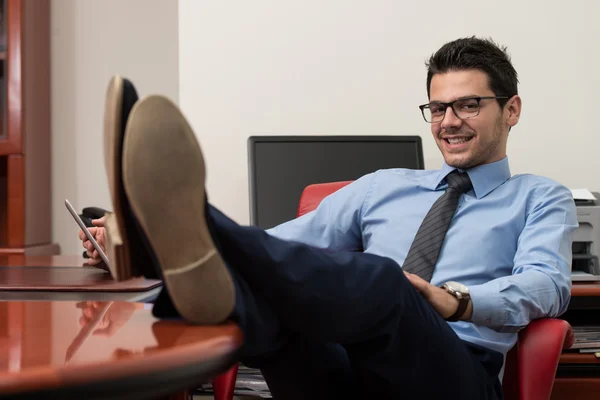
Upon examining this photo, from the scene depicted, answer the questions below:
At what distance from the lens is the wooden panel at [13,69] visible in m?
2.65

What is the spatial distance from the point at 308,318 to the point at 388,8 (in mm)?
1821

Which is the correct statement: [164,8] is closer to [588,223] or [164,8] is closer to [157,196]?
[588,223]

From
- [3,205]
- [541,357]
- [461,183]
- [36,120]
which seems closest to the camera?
[541,357]

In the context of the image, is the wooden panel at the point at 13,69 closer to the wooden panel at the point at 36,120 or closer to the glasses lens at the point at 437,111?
the wooden panel at the point at 36,120

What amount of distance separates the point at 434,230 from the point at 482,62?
45 centimetres

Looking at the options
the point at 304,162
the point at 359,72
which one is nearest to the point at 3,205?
the point at 304,162

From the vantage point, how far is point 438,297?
1.10 m

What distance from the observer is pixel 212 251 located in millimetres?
644

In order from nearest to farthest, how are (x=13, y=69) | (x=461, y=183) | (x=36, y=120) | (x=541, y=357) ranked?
(x=541, y=357), (x=461, y=183), (x=13, y=69), (x=36, y=120)

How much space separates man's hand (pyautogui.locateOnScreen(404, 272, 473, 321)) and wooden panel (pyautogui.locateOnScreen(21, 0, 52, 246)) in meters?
2.13

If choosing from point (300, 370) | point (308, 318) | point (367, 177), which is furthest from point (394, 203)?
point (308, 318)

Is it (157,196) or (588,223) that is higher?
(157,196)

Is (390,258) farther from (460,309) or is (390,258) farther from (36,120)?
(36,120)

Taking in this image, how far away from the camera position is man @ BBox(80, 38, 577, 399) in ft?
2.07
